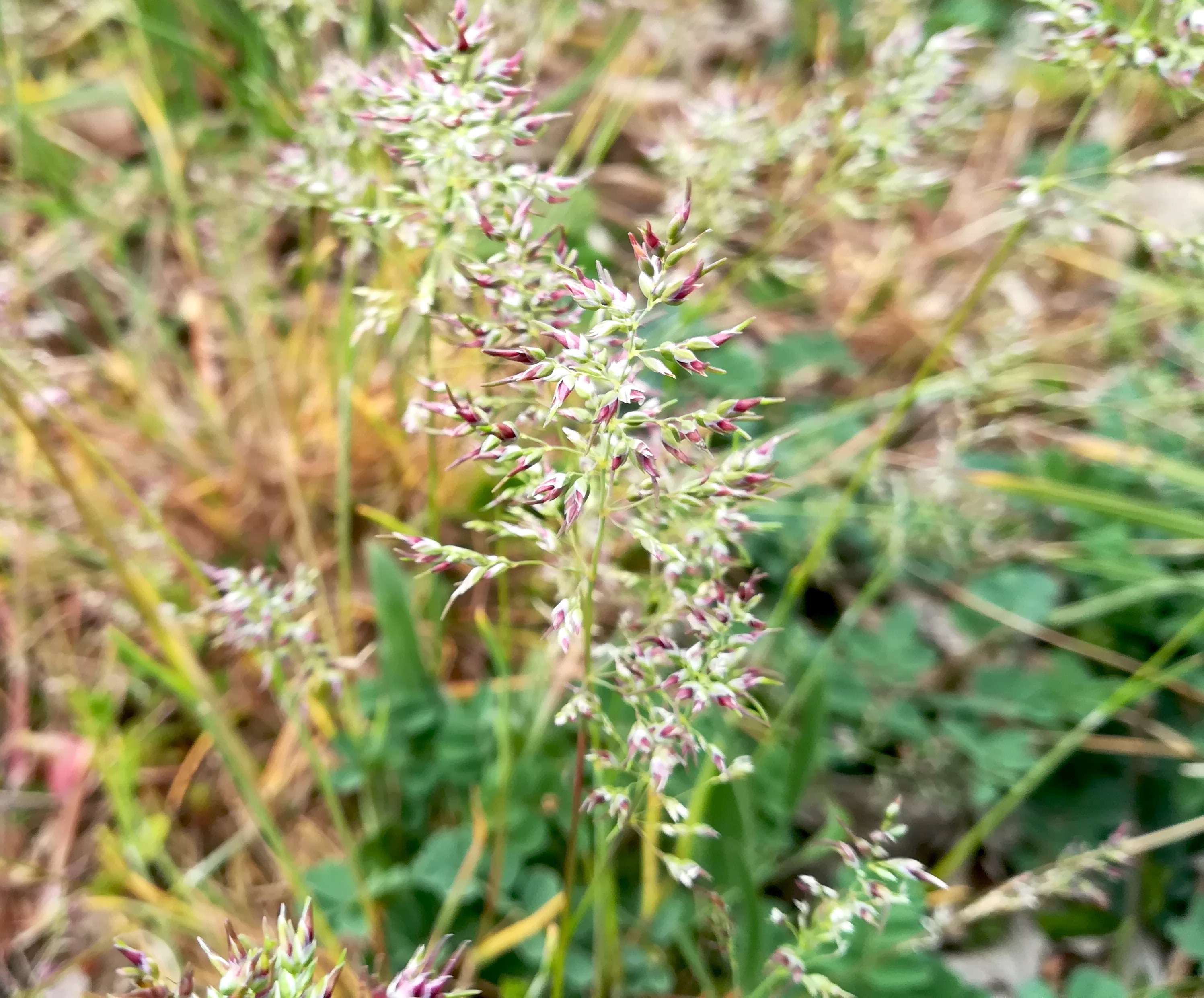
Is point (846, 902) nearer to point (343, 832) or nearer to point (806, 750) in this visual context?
point (806, 750)

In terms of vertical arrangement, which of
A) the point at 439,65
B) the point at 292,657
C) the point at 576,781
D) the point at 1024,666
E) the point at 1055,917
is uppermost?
the point at 439,65

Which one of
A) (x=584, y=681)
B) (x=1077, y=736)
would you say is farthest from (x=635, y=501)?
(x=1077, y=736)

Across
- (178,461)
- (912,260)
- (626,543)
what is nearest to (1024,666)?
(626,543)

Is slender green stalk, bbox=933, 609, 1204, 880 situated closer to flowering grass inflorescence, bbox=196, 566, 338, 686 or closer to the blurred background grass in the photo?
the blurred background grass

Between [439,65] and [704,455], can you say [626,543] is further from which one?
[439,65]

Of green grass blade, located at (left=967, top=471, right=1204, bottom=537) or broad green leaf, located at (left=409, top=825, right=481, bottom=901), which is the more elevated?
green grass blade, located at (left=967, top=471, right=1204, bottom=537)

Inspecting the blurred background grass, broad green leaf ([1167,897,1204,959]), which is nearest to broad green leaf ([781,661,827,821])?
the blurred background grass
